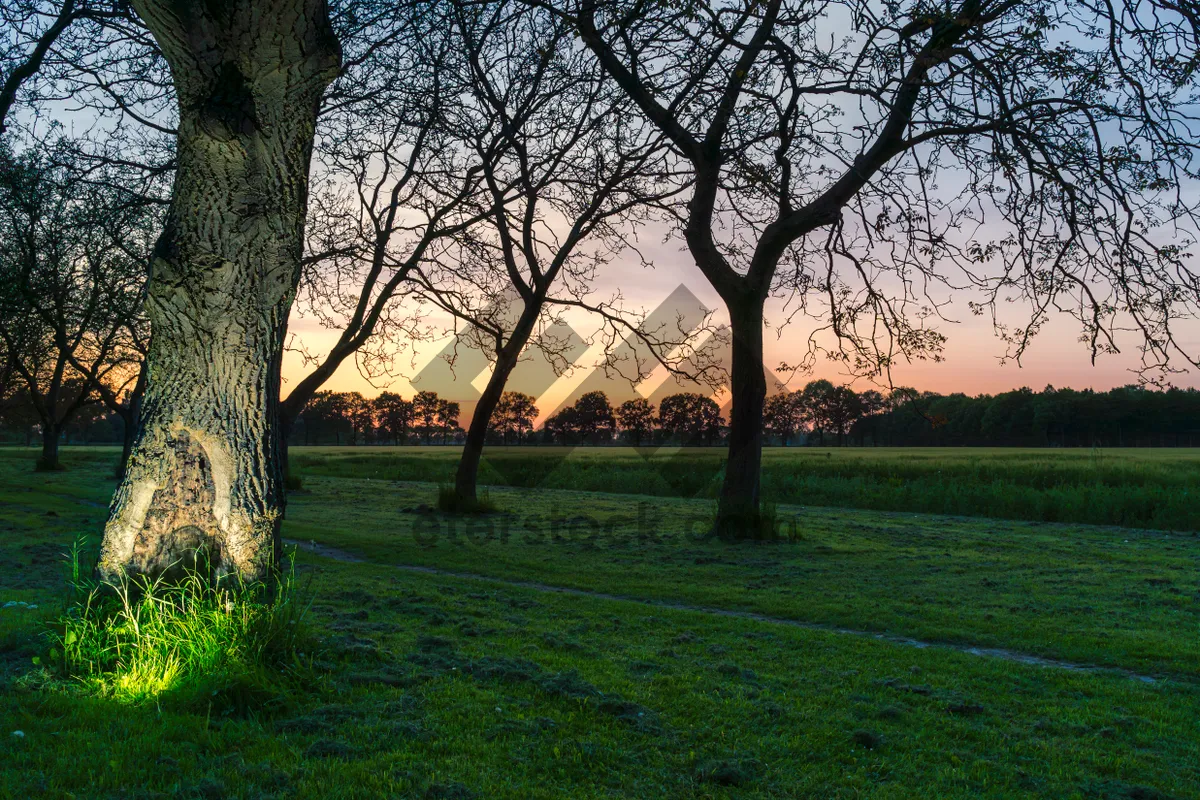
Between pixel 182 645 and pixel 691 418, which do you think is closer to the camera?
pixel 182 645

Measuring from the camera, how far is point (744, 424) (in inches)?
599

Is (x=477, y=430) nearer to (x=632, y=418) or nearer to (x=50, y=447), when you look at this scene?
(x=50, y=447)

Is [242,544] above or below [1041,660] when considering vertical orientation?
above

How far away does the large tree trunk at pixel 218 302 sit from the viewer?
5215 mm

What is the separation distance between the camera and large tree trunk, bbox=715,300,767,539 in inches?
592

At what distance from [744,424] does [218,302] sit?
445 inches

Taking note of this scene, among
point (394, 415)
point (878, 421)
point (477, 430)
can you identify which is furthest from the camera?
point (394, 415)

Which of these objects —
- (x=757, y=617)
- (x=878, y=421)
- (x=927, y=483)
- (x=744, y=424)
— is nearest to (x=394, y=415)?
(x=878, y=421)

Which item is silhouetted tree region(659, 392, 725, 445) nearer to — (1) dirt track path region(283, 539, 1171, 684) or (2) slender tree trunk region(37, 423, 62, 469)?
(1) dirt track path region(283, 539, 1171, 684)

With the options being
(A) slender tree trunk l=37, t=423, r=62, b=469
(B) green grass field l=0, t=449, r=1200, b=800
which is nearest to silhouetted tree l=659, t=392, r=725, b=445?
(B) green grass field l=0, t=449, r=1200, b=800

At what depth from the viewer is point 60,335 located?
2561 cm

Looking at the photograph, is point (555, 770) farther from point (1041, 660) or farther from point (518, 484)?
point (518, 484)

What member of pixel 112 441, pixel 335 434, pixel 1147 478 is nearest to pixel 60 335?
pixel 1147 478

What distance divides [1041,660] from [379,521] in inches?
544
